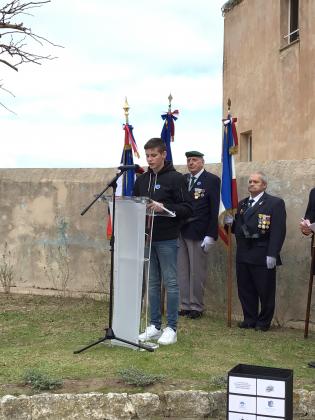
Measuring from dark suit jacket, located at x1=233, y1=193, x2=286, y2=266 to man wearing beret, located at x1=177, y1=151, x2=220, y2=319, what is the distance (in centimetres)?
41

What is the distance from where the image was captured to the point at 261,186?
7105mm

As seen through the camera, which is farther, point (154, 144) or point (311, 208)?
point (311, 208)

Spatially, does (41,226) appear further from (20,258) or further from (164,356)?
(164,356)

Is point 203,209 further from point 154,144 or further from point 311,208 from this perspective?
point 154,144

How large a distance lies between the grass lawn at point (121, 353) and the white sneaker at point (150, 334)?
0.80 feet

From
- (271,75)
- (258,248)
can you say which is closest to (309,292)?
(258,248)

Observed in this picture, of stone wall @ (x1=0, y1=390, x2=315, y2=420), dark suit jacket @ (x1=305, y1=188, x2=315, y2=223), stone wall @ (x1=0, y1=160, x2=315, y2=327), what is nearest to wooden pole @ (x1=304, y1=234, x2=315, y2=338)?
dark suit jacket @ (x1=305, y1=188, x2=315, y2=223)

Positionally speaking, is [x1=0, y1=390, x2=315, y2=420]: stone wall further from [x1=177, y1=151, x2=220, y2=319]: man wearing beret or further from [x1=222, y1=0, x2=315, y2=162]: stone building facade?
[x1=222, y1=0, x2=315, y2=162]: stone building facade

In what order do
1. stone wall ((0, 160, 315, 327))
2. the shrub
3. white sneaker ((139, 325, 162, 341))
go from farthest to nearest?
stone wall ((0, 160, 315, 327))
white sneaker ((139, 325, 162, 341))
the shrub

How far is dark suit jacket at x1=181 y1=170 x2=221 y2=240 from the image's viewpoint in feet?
24.6

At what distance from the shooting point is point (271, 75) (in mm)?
14570

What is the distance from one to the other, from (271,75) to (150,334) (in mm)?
9704

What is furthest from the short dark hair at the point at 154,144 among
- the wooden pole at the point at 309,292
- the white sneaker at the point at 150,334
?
the wooden pole at the point at 309,292

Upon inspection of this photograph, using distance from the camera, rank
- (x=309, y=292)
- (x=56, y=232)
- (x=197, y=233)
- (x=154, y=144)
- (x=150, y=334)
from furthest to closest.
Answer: (x=56, y=232) < (x=197, y=233) < (x=309, y=292) < (x=150, y=334) < (x=154, y=144)
